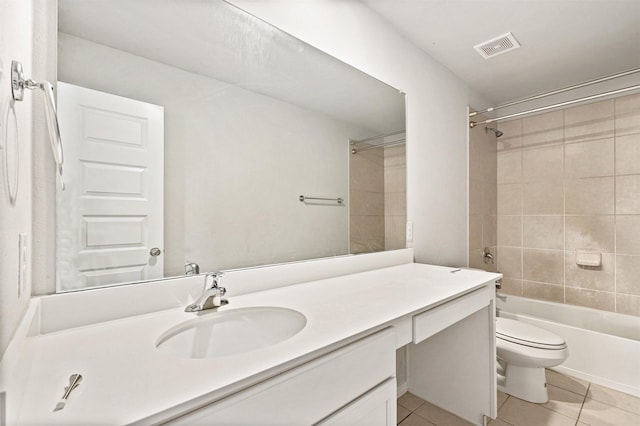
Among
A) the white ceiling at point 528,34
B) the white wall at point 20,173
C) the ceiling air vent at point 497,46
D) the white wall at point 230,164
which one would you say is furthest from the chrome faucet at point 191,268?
the ceiling air vent at point 497,46

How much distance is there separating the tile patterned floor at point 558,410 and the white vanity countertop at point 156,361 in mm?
1001

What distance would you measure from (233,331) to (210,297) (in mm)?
133

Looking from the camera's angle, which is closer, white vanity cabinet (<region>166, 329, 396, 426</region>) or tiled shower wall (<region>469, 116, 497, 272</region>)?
white vanity cabinet (<region>166, 329, 396, 426</region>)

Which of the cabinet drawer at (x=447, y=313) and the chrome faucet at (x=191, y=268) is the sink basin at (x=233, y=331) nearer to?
the chrome faucet at (x=191, y=268)

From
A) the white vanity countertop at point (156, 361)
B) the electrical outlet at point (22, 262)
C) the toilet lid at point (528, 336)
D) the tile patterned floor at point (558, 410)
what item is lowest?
the tile patterned floor at point (558, 410)

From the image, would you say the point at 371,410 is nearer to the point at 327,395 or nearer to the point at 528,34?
the point at 327,395

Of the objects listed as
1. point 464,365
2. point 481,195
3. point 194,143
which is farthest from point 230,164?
point 481,195

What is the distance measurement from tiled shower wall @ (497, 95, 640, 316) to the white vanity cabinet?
2.65 m

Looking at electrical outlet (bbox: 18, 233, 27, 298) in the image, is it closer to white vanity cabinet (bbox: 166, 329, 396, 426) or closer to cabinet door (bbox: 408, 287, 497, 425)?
white vanity cabinet (bbox: 166, 329, 396, 426)

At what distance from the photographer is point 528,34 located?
1961mm

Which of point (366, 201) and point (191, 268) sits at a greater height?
point (366, 201)

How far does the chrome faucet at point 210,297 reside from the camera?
37.7 inches

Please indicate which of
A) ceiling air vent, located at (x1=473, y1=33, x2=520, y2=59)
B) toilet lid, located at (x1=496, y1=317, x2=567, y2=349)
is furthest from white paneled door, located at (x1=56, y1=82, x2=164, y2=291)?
ceiling air vent, located at (x1=473, y1=33, x2=520, y2=59)

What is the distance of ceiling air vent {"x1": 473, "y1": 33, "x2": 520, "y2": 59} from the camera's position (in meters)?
2.01
